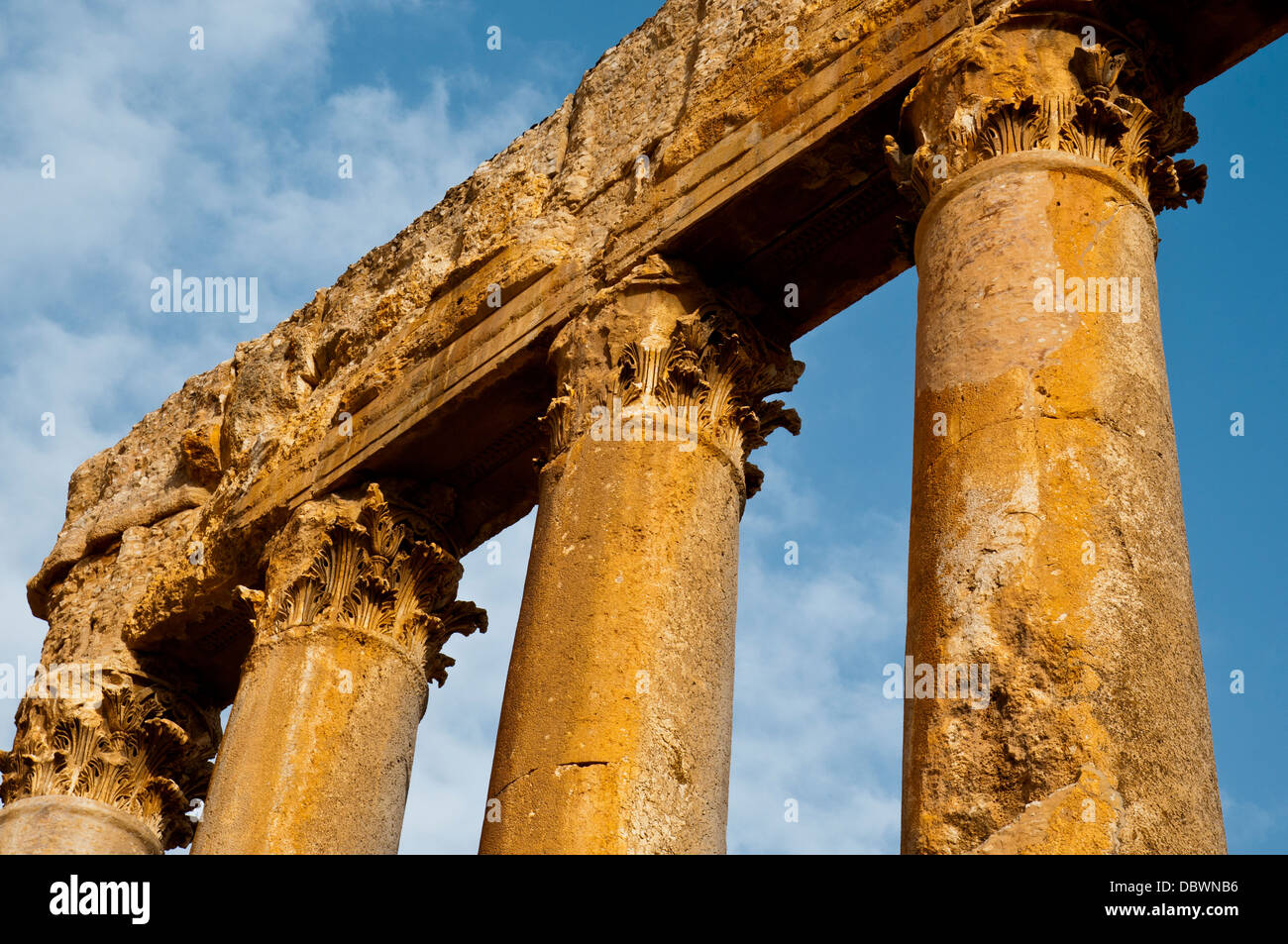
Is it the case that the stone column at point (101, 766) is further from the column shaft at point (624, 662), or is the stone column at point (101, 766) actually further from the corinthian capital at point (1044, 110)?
the corinthian capital at point (1044, 110)

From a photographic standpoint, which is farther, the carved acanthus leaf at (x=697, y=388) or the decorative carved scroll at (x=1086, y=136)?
the carved acanthus leaf at (x=697, y=388)

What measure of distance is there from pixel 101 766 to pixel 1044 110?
9788 mm

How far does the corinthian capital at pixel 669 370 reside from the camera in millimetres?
10039

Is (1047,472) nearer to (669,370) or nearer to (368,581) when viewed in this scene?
(669,370)

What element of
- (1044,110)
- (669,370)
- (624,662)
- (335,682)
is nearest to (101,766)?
(335,682)

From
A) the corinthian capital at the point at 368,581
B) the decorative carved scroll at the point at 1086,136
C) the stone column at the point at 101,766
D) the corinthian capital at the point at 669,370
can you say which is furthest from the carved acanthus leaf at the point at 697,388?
the stone column at the point at 101,766

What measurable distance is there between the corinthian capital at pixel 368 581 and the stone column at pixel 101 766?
2.53 m

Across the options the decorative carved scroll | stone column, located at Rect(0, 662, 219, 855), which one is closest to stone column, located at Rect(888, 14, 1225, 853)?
the decorative carved scroll

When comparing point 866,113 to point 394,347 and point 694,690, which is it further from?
point 394,347

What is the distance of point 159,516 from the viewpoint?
51.3ft

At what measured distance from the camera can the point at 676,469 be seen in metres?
9.68
